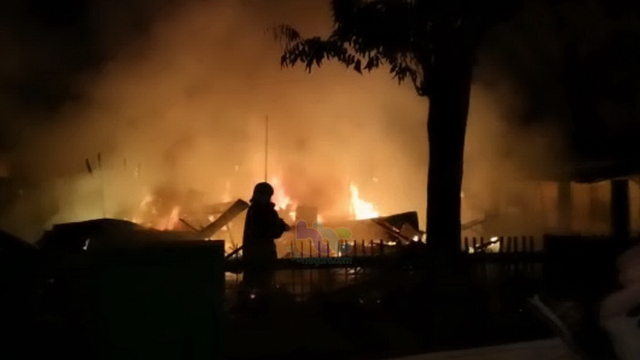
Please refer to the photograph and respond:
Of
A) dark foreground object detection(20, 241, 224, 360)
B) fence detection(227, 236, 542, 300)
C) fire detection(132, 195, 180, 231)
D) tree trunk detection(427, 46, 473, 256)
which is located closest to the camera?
dark foreground object detection(20, 241, 224, 360)

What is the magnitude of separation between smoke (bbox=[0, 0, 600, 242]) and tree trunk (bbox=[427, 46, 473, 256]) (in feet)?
28.1

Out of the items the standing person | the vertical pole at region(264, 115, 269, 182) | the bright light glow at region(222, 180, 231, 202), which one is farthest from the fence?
the vertical pole at region(264, 115, 269, 182)

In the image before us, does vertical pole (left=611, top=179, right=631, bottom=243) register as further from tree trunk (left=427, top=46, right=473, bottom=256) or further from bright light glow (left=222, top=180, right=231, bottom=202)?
bright light glow (left=222, top=180, right=231, bottom=202)

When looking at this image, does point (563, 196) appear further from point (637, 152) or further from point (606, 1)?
point (606, 1)

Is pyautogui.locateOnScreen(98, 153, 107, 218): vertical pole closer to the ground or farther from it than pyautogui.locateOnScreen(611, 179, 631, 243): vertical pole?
farther from it

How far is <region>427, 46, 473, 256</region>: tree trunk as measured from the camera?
9326 millimetres

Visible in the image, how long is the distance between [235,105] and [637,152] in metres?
9.00

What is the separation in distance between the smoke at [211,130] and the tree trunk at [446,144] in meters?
8.56

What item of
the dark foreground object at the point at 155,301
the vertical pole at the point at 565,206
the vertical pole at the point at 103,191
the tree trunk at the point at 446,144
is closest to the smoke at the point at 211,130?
the vertical pole at the point at 103,191

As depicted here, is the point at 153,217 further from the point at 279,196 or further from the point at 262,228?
the point at 262,228

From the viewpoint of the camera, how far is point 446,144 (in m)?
9.52

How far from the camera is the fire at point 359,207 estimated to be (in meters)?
17.8

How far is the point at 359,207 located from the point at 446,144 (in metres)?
8.75
